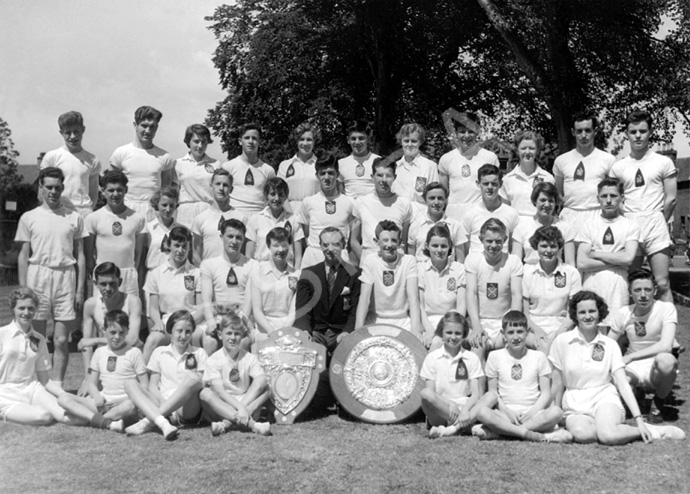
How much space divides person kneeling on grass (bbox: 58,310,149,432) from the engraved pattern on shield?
1680mm

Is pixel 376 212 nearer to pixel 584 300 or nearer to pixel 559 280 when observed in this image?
pixel 559 280

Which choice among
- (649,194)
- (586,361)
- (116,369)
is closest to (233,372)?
(116,369)

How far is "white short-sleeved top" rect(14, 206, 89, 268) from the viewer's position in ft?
24.1

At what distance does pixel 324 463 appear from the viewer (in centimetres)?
524

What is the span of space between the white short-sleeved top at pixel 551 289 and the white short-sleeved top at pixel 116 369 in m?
3.27

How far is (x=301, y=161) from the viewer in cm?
888

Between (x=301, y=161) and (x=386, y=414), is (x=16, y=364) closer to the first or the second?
(x=386, y=414)

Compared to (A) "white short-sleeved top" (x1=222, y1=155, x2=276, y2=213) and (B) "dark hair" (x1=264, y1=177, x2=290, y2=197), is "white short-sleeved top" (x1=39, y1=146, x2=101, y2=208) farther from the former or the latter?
(B) "dark hair" (x1=264, y1=177, x2=290, y2=197)

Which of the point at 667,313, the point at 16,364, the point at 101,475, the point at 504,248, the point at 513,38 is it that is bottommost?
the point at 101,475

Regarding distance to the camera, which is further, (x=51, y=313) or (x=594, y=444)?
(x=51, y=313)

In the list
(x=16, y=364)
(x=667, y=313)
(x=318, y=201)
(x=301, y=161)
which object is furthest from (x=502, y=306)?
(x=16, y=364)

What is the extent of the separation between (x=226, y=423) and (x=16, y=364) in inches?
70.0

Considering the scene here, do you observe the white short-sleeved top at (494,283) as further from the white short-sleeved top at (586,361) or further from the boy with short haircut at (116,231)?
the boy with short haircut at (116,231)

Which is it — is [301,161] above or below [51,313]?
above
